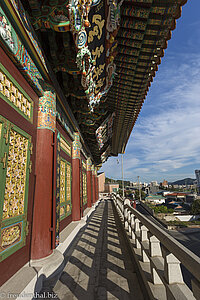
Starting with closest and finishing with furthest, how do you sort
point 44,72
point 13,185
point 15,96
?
point 13,185, point 15,96, point 44,72

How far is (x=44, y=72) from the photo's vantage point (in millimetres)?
3016

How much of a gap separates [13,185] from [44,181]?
2.09ft

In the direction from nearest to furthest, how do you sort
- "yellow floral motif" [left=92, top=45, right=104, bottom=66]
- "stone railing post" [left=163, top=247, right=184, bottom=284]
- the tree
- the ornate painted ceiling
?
"stone railing post" [left=163, top=247, right=184, bottom=284] < the ornate painted ceiling < "yellow floral motif" [left=92, top=45, right=104, bottom=66] < the tree

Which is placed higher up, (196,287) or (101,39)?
(101,39)

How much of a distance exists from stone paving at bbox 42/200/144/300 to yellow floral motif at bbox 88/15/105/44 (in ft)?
13.5

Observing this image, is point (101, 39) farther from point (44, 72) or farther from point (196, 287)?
point (196, 287)

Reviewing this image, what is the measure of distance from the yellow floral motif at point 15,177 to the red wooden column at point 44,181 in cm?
32

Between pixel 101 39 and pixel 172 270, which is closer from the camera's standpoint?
pixel 172 270

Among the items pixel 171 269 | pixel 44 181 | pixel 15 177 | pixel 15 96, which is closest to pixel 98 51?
pixel 15 96

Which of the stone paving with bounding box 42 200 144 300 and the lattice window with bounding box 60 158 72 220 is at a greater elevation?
the lattice window with bounding box 60 158 72 220

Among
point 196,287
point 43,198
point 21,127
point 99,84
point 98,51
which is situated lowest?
point 196,287

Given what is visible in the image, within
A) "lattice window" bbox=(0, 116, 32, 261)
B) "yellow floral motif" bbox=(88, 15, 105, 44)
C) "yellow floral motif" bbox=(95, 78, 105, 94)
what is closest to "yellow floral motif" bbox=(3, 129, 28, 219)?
"lattice window" bbox=(0, 116, 32, 261)

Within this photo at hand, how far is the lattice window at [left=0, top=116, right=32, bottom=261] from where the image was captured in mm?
2004

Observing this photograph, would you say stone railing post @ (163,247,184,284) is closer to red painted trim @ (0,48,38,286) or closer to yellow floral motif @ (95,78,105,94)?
red painted trim @ (0,48,38,286)
